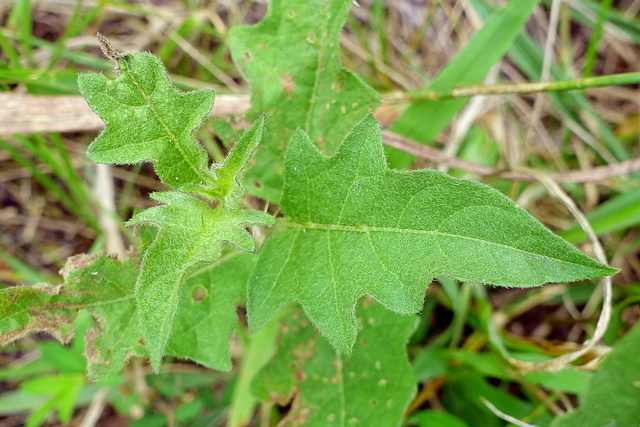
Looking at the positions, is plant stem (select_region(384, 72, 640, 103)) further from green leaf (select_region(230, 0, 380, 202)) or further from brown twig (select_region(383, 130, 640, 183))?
green leaf (select_region(230, 0, 380, 202))

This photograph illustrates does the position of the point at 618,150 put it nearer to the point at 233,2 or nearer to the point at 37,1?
the point at 233,2

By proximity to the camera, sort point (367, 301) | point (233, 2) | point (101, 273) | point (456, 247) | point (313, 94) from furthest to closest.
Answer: point (233, 2), point (367, 301), point (313, 94), point (101, 273), point (456, 247)

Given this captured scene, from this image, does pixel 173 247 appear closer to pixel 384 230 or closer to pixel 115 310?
pixel 115 310

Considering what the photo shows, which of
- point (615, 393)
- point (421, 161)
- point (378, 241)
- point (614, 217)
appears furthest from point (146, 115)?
point (614, 217)

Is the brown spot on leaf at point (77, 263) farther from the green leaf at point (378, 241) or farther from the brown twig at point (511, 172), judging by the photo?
the brown twig at point (511, 172)

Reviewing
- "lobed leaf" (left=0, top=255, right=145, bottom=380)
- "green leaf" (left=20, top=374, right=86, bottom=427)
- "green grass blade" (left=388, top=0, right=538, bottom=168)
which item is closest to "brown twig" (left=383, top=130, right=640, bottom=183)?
"green grass blade" (left=388, top=0, right=538, bottom=168)

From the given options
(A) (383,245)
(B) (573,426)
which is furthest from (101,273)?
(B) (573,426)
